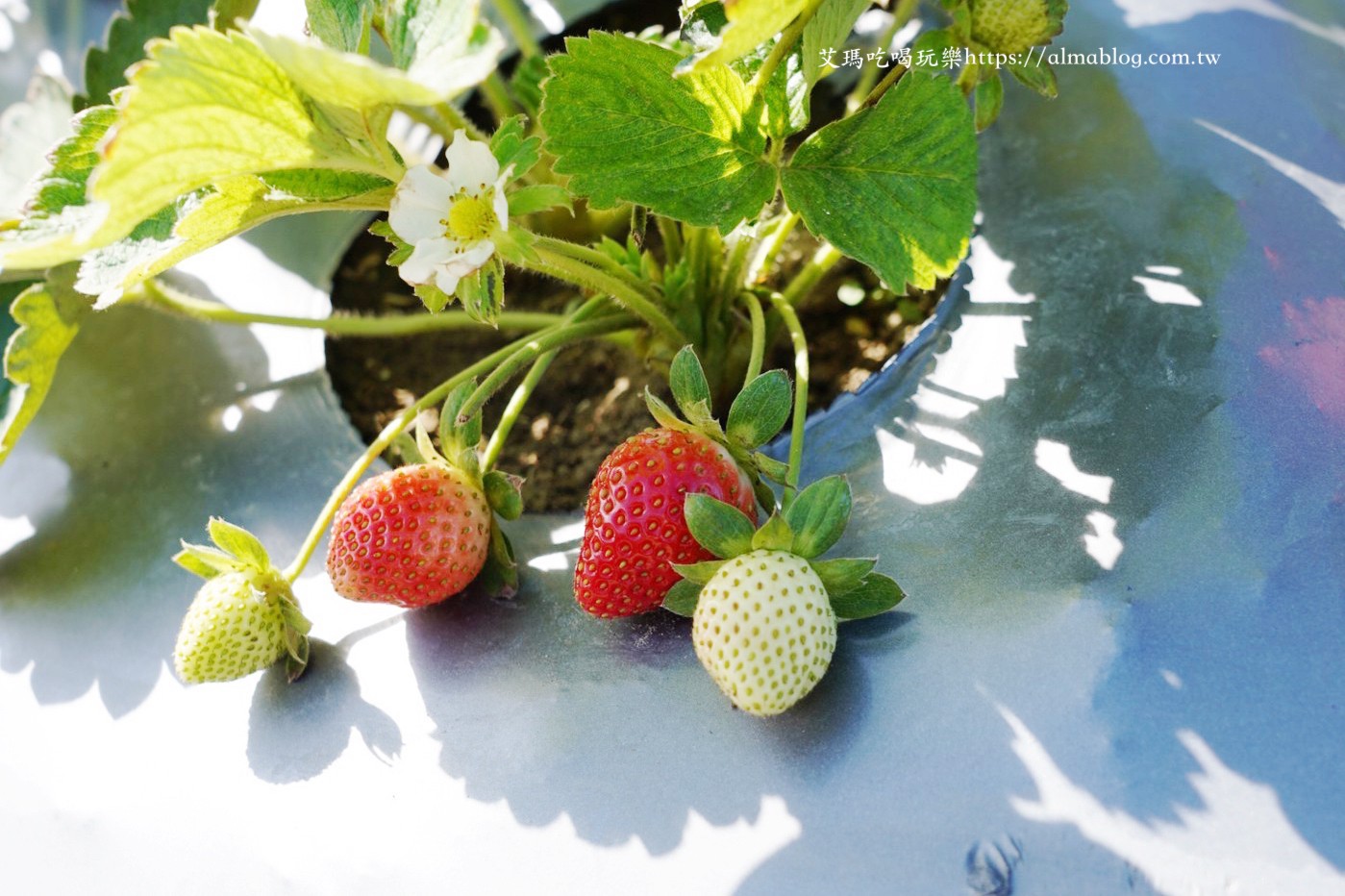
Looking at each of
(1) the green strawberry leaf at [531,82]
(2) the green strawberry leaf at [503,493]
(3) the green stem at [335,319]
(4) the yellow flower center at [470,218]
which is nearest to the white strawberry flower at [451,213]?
(4) the yellow flower center at [470,218]

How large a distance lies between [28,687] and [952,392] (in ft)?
1.52

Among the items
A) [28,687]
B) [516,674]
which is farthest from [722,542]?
[28,687]

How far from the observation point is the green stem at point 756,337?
50cm

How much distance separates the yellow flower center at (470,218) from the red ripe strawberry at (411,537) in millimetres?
117

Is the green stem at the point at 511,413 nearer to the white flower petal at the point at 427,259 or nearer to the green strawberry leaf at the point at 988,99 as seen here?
the white flower petal at the point at 427,259

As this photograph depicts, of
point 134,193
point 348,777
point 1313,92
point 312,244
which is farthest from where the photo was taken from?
point 312,244

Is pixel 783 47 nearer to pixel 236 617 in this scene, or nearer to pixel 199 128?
pixel 199 128

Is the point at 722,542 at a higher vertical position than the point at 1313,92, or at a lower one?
lower

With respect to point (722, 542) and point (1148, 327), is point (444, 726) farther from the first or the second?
point (1148, 327)

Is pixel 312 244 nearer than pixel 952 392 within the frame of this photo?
No

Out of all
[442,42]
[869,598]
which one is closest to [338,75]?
[442,42]

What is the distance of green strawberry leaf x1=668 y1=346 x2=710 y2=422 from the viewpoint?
45 centimetres

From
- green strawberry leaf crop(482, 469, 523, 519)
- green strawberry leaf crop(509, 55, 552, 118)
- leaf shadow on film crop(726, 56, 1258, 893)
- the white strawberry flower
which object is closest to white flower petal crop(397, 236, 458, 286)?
the white strawberry flower

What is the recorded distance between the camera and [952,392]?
1.73 ft
